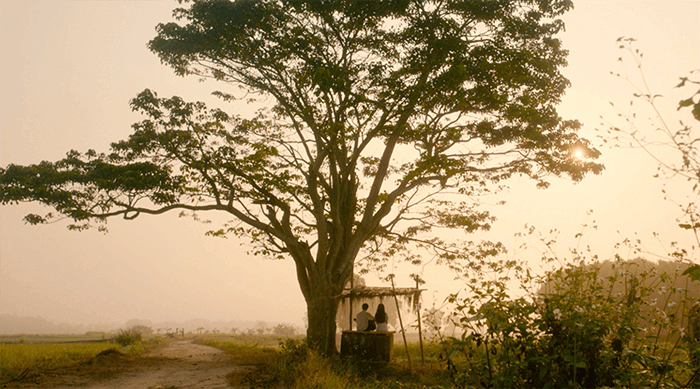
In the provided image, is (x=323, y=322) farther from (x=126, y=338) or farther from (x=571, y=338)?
(x=126, y=338)

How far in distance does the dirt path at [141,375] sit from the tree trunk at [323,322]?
2.36 metres

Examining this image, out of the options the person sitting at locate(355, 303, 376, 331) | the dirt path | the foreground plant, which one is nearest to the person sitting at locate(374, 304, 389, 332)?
the person sitting at locate(355, 303, 376, 331)

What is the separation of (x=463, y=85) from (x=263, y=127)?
6.36 meters

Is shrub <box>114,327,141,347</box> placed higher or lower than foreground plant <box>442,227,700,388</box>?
lower

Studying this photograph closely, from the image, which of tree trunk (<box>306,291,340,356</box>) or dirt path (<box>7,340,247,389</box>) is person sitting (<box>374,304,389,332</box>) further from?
dirt path (<box>7,340,247,389</box>)

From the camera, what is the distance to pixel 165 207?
1376 cm

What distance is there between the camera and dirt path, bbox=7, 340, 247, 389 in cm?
988

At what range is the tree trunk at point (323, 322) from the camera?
13695 mm

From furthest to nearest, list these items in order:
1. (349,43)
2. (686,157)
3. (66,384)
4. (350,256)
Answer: (350,256) < (349,43) < (66,384) < (686,157)

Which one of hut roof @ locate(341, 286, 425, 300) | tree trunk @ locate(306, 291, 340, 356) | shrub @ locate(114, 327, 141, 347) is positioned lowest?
shrub @ locate(114, 327, 141, 347)

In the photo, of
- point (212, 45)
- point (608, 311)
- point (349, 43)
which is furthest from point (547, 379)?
point (212, 45)

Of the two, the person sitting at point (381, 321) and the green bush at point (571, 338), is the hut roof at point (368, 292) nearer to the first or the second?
the person sitting at point (381, 321)

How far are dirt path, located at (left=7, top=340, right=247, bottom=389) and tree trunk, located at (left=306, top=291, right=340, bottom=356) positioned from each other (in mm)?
2359

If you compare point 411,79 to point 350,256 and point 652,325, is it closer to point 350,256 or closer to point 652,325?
point 350,256
